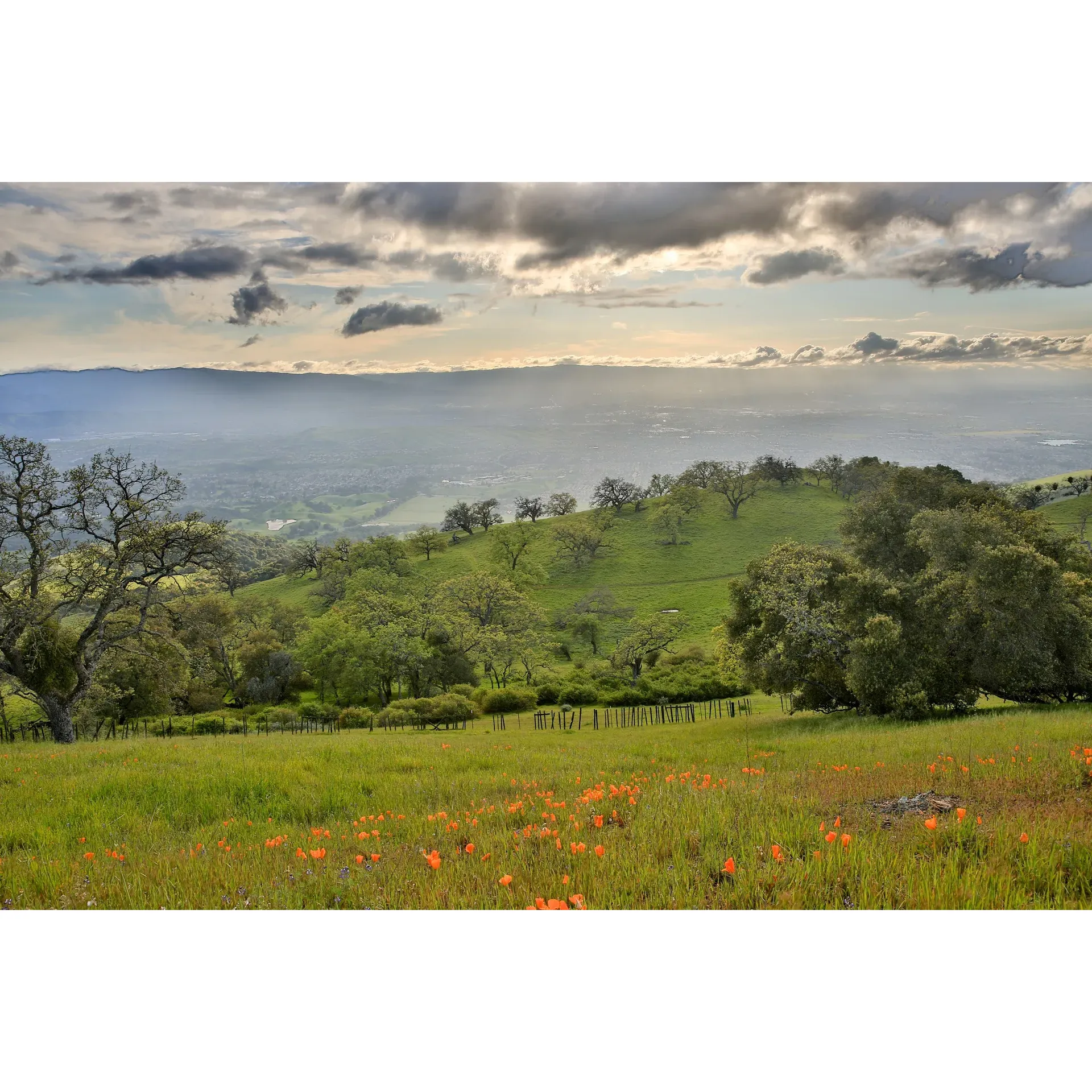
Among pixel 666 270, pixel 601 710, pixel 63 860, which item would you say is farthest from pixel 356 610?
pixel 63 860

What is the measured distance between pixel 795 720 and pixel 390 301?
13160mm

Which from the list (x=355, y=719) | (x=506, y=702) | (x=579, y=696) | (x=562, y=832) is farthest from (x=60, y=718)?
A: (x=579, y=696)

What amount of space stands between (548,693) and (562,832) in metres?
18.6

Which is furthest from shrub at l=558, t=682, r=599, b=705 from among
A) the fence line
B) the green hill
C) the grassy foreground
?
the grassy foreground

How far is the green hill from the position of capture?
28.2 m

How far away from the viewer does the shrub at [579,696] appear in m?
20.2

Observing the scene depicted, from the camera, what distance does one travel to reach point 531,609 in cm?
2592

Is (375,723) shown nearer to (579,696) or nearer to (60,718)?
(579,696)

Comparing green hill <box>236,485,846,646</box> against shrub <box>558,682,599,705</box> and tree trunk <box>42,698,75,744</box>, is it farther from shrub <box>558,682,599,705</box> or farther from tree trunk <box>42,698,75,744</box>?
tree trunk <box>42,698,75,744</box>

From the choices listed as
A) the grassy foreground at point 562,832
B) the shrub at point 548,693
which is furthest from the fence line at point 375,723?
the grassy foreground at point 562,832

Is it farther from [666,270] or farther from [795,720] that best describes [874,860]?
[666,270]

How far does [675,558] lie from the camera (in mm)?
31516

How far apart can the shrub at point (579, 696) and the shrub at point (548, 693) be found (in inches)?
10.4

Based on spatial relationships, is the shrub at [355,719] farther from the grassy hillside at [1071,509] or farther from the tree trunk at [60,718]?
the grassy hillside at [1071,509]
